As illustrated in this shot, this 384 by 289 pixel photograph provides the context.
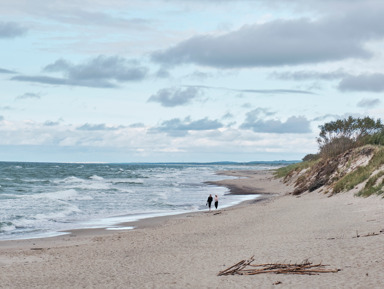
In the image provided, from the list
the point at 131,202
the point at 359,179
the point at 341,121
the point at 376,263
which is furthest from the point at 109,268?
the point at 341,121

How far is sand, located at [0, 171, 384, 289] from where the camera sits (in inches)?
445

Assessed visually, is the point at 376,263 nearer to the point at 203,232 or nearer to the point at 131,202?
the point at 203,232

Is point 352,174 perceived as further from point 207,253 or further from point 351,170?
point 207,253

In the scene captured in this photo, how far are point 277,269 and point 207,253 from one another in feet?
12.7

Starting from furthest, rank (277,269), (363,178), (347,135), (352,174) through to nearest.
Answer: (347,135) → (352,174) → (363,178) → (277,269)

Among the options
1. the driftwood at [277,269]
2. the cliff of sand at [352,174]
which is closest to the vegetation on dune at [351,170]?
the cliff of sand at [352,174]

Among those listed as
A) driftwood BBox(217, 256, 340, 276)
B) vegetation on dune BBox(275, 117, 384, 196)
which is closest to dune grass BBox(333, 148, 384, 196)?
vegetation on dune BBox(275, 117, 384, 196)

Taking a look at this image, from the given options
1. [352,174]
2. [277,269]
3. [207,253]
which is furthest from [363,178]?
[277,269]

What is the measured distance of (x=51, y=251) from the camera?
55.7 ft

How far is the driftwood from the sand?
0.75 feet

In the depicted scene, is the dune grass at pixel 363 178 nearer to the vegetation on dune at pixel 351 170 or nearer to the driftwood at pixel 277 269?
the vegetation on dune at pixel 351 170

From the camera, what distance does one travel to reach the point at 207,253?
15273 mm

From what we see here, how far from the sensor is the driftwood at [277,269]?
1127cm

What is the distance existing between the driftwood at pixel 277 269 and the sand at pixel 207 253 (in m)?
0.23
